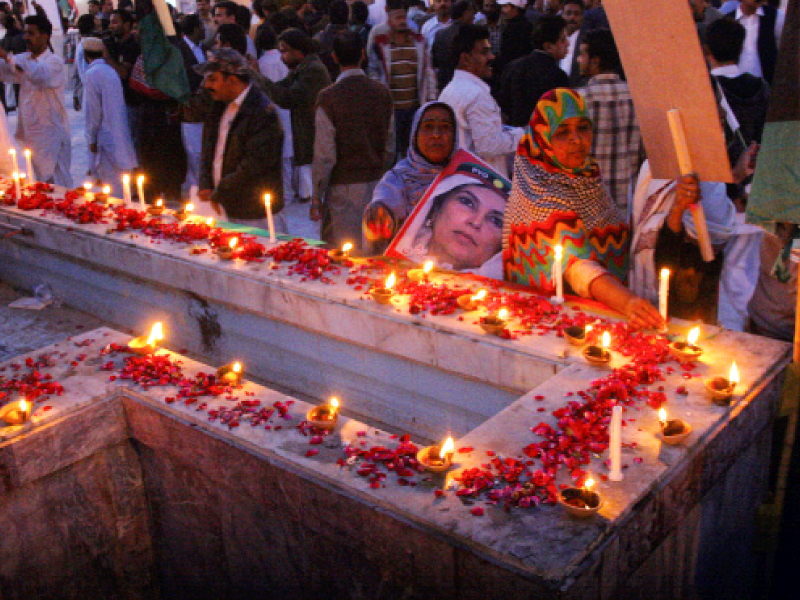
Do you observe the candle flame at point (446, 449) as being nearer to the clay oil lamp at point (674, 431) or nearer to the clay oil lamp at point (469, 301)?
the clay oil lamp at point (674, 431)

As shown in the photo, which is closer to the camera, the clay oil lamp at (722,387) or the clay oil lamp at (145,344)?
the clay oil lamp at (722,387)

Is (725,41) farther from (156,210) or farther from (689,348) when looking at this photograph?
(156,210)

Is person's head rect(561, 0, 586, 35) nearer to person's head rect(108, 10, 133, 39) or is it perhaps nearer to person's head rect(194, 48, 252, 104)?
person's head rect(108, 10, 133, 39)

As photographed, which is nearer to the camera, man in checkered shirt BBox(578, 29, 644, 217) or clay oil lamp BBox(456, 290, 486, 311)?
clay oil lamp BBox(456, 290, 486, 311)

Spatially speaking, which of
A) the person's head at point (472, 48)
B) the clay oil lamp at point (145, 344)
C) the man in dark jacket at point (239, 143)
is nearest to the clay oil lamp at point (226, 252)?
the clay oil lamp at point (145, 344)

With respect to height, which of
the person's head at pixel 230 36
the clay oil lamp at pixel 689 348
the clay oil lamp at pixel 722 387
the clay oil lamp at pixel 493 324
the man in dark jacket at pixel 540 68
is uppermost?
the person's head at pixel 230 36

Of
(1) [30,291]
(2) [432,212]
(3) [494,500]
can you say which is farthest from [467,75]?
(3) [494,500]

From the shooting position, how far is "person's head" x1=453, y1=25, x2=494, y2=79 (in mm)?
6258

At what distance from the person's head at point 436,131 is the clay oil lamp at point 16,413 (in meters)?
2.63

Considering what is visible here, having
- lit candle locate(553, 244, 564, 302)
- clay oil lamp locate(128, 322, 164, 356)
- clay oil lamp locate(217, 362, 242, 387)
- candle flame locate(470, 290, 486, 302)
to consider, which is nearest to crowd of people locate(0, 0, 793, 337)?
lit candle locate(553, 244, 564, 302)

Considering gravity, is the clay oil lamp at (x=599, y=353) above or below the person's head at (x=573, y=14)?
below

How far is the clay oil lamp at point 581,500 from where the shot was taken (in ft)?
6.95

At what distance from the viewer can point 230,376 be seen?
307 cm

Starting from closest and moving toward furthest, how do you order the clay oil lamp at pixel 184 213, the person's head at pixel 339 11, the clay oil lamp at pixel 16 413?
the clay oil lamp at pixel 16 413 → the clay oil lamp at pixel 184 213 → the person's head at pixel 339 11
